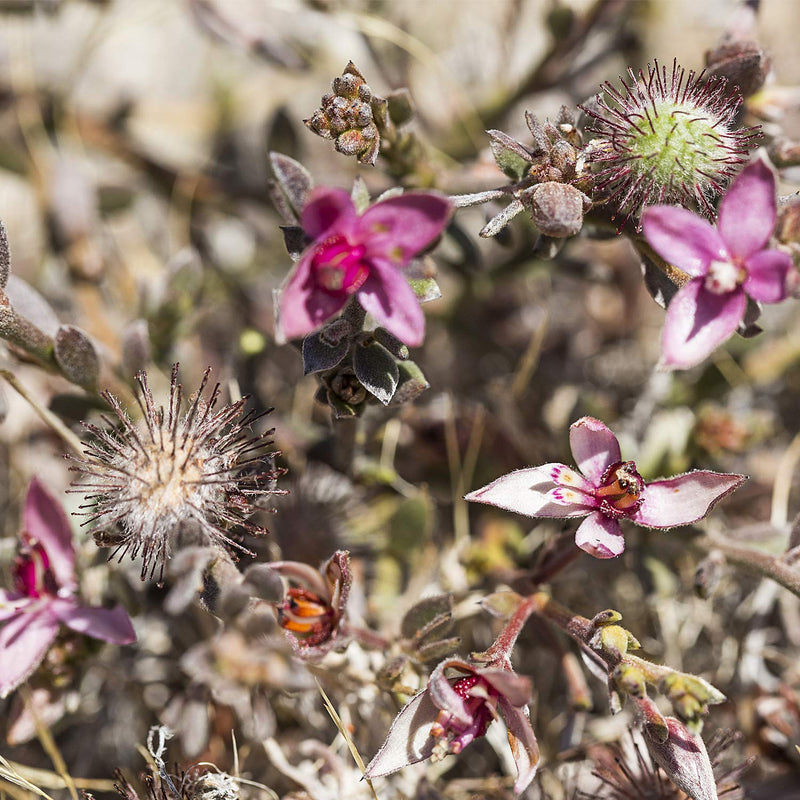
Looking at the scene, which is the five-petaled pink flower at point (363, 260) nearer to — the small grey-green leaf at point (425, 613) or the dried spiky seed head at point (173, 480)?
the dried spiky seed head at point (173, 480)

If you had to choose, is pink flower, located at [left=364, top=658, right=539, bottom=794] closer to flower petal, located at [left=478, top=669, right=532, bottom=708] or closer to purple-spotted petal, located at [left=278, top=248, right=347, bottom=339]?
flower petal, located at [left=478, top=669, right=532, bottom=708]

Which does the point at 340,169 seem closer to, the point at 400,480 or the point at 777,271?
the point at 400,480

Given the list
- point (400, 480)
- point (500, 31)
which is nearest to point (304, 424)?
point (400, 480)

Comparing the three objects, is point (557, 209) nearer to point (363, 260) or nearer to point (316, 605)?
point (363, 260)

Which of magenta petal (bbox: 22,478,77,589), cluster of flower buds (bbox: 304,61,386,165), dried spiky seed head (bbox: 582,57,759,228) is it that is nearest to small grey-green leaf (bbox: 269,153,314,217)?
cluster of flower buds (bbox: 304,61,386,165)

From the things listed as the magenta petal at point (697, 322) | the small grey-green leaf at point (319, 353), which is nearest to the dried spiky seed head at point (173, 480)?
the small grey-green leaf at point (319, 353)

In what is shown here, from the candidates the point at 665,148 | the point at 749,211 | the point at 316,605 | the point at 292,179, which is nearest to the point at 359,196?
the point at 292,179

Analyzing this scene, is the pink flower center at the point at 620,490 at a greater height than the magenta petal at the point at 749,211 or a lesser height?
lesser
